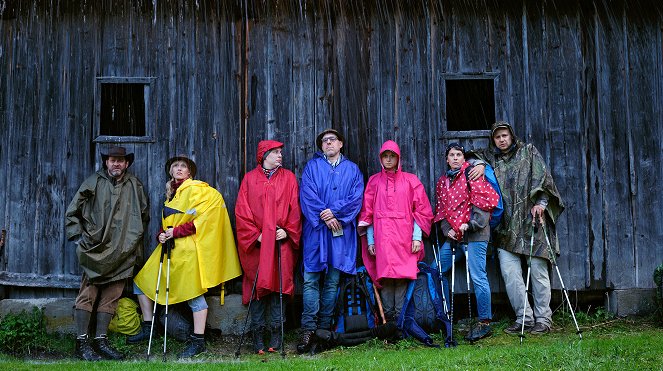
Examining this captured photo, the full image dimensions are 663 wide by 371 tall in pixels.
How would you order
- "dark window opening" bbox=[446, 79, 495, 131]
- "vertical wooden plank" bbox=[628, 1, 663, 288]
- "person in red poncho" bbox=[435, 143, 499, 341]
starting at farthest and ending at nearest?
"dark window opening" bbox=[446, 79, 495, 131] < "vertical wooden plank" bbox=[628, 1, 663, 288] < "person in red poncho" bbox=[435, 143, 499, 341]

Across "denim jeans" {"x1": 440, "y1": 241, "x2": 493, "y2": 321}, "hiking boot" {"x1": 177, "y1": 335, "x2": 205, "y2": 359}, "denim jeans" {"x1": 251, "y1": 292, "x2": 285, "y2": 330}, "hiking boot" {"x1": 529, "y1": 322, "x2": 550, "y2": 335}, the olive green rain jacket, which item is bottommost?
"hiking boot" {"x1": 177, "y1": 335, "x2": 205, "y2": 359}

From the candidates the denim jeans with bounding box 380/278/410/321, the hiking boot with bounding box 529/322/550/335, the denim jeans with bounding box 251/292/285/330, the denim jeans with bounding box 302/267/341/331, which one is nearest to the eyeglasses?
the denim jeans with bounding box 302/267/341/331

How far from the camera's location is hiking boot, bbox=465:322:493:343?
7.45 m

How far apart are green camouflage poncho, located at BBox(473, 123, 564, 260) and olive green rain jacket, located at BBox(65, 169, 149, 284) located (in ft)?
13.0

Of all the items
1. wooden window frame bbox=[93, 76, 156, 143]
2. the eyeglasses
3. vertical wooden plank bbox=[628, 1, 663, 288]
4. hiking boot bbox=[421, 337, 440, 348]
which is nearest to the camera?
hiking boot bbox=[421, 337, 440, 348]

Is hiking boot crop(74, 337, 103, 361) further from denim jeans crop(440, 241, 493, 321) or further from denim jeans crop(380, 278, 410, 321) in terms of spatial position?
denim jeans crop(440, 241, 493, 321)

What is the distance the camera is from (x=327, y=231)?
7.78m

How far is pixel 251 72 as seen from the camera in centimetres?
853

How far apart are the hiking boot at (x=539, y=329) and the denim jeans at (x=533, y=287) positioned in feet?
0.16

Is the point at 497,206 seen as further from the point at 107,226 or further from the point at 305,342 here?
the point at 107,226

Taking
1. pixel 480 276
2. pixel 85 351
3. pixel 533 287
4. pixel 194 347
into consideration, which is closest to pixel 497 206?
pixel 480 276

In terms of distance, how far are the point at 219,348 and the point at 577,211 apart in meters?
4.48

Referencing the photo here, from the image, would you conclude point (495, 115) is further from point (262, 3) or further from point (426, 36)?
point (262, 3)

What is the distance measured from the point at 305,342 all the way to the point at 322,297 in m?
0.59
